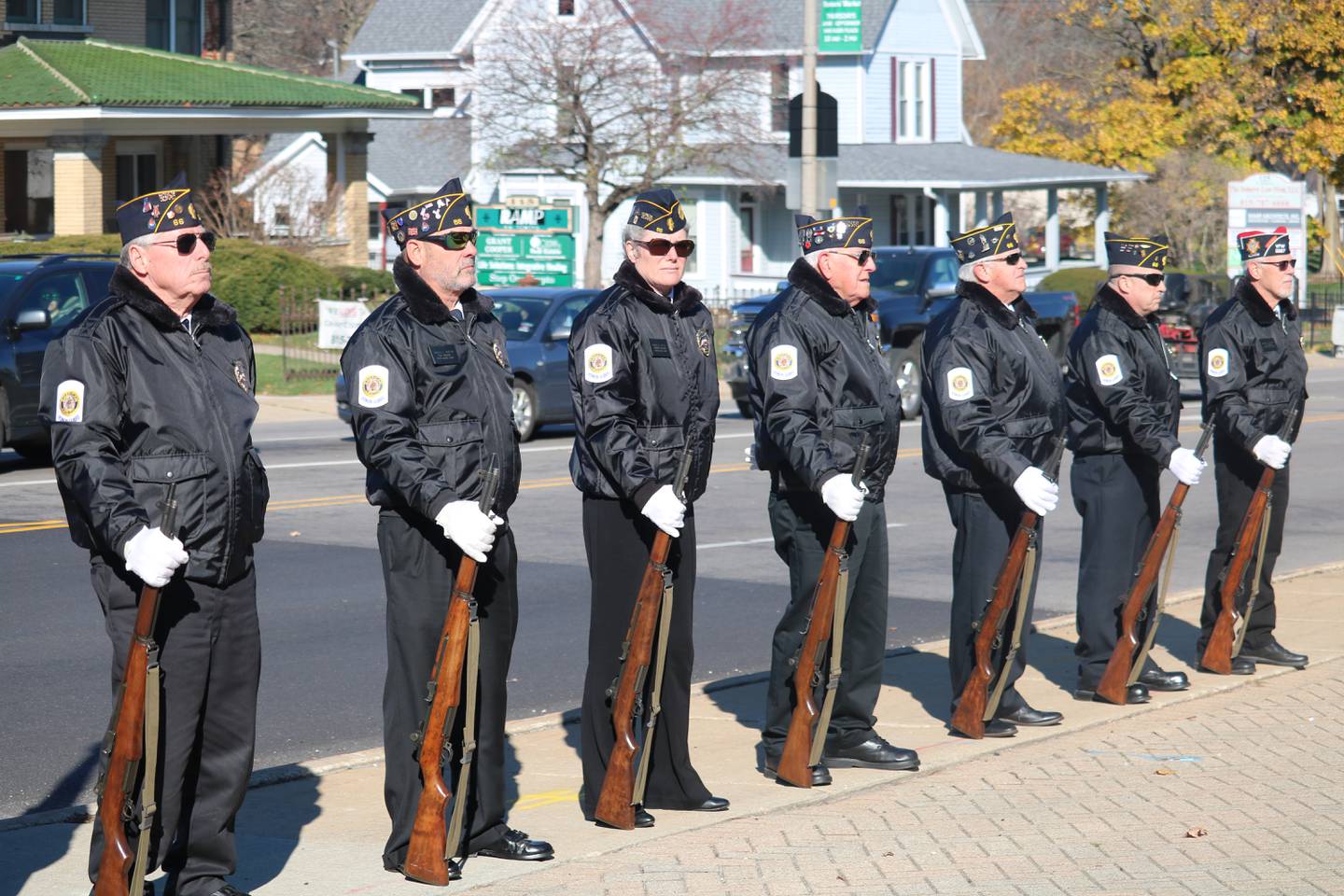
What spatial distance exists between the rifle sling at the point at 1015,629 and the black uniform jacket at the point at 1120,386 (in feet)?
3.25

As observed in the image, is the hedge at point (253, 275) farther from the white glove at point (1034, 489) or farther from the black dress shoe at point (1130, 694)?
the white glove at point (1034, 489)

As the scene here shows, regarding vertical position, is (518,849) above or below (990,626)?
below

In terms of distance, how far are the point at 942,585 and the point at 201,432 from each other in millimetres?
7298

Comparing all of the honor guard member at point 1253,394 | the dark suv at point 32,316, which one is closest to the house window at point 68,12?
the dark suv at point 32,316

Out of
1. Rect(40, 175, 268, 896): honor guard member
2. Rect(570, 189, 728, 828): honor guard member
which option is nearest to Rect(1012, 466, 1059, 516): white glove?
Rect(570, 189, 728, 828): honor guard member

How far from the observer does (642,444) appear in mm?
6367

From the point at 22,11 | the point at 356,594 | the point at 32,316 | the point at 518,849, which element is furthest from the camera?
the point at 22,11

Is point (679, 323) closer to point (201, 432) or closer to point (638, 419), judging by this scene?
point (638, 419)

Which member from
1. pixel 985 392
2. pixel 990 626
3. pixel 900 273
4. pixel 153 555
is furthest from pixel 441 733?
pixel 900 273

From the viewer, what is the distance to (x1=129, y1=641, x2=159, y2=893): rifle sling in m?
5.14

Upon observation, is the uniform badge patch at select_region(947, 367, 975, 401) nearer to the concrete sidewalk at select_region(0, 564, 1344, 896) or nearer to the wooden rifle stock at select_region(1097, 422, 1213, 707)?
the wooden rifle stock at select_region(1097, 422, 1213, 707)

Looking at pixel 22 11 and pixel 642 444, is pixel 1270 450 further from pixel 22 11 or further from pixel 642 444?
pixel 22 11

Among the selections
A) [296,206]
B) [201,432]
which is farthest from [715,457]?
[296,206]

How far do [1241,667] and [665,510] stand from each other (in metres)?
4.12
